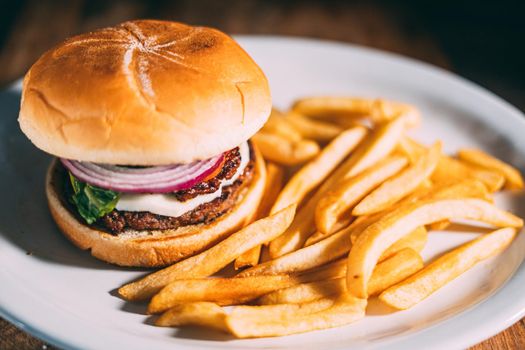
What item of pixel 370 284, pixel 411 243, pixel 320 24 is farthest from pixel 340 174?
pixel 320 24

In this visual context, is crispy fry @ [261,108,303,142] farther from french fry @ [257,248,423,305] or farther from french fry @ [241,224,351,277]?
french fry @ [257,248,423,305]

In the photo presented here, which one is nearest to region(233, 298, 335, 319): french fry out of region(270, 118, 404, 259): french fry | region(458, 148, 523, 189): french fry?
region(270, 118, 404, 259): french fry

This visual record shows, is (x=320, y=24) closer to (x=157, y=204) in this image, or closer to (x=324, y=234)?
(x=324, y=234)

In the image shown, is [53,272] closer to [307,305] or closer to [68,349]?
[68,349]

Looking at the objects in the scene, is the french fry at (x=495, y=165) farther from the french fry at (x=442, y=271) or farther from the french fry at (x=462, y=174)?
the french fry at (x=442, y=271)

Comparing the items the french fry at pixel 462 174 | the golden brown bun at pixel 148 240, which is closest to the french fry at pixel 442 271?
the french fry at pixel 462 174
